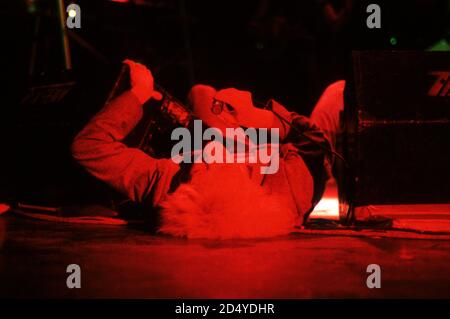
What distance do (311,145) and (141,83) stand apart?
0.89 metres

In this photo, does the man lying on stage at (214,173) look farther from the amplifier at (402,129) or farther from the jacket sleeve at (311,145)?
the amplifier at (402,129)

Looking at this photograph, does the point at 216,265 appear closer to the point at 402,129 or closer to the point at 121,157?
the point at 121,157

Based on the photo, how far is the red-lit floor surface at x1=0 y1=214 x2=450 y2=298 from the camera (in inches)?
55.1

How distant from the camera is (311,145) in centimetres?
256

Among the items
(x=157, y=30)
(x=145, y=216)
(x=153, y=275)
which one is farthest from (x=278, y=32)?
(x=153, y=275)

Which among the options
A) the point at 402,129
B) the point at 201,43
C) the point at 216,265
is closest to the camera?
the point at 216,265

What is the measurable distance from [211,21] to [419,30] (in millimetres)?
2045

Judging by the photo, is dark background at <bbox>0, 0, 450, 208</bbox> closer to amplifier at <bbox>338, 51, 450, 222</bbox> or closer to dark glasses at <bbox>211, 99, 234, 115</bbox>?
amplifier at <bbox>338, 51, 450, 222</bbox>

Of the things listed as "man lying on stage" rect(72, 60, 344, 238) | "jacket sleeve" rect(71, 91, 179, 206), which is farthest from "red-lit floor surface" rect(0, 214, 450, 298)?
"jacket sleeve" rect(71, 91, 179, 206)

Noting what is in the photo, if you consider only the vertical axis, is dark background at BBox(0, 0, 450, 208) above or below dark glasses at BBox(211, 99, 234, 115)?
above

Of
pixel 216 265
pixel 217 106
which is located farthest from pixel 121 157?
pixel 216 265

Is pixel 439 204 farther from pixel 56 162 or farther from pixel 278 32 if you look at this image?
pixel 278 32

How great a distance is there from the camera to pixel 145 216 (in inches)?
98.9

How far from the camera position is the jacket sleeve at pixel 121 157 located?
2.33 meters
